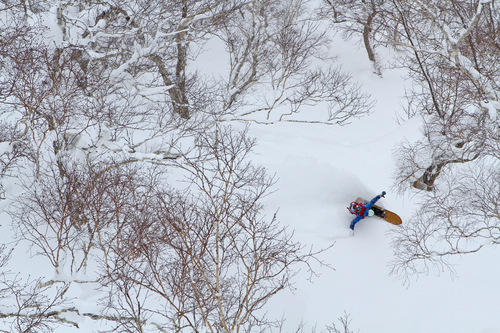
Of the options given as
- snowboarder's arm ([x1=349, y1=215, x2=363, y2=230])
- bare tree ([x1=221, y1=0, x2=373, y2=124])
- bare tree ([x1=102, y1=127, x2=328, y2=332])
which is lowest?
bare tree ([x1=102, y1=127, x2=328, y2=332])

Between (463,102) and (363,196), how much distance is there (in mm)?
3869

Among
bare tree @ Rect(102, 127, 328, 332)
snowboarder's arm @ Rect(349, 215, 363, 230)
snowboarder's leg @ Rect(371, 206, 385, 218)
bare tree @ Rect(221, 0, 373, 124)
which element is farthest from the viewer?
bare tree @ Rect(221, 0, 373, 124)

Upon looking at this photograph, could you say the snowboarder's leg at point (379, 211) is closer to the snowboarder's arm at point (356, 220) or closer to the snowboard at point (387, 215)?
the snowboard at point (387, 215)

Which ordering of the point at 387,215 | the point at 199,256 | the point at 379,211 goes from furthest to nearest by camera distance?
1. the point at 387,215
2. the point at 379,211
3. the point at 199,256

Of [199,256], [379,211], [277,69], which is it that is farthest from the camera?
[277,69]

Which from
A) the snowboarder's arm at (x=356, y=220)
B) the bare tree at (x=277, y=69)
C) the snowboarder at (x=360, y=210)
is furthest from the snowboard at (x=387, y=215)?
the bare tree at (x=277, y=69)

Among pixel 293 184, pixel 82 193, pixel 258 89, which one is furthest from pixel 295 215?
pixel 258 89

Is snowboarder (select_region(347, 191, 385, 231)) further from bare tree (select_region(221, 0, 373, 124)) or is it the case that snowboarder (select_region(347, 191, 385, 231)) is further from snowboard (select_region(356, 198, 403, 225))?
bare tree (select_region(221, 0, 373, 124))

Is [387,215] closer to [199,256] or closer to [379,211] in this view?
[379,211]

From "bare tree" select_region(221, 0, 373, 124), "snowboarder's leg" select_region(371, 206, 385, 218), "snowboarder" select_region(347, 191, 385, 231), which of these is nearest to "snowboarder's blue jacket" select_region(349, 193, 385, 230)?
"snowboarder" select_region(347, 191, 385, 231)

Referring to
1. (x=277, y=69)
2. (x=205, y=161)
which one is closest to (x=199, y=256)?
(x=205, y=161)

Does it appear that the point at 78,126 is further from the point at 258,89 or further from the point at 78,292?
the point at 258,89

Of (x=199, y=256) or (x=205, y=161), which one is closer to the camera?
(x=199, y=256)

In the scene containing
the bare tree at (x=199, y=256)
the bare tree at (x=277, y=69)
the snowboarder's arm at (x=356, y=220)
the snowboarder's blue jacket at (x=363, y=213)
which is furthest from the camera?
the bare tree at (x=277, y=69)
